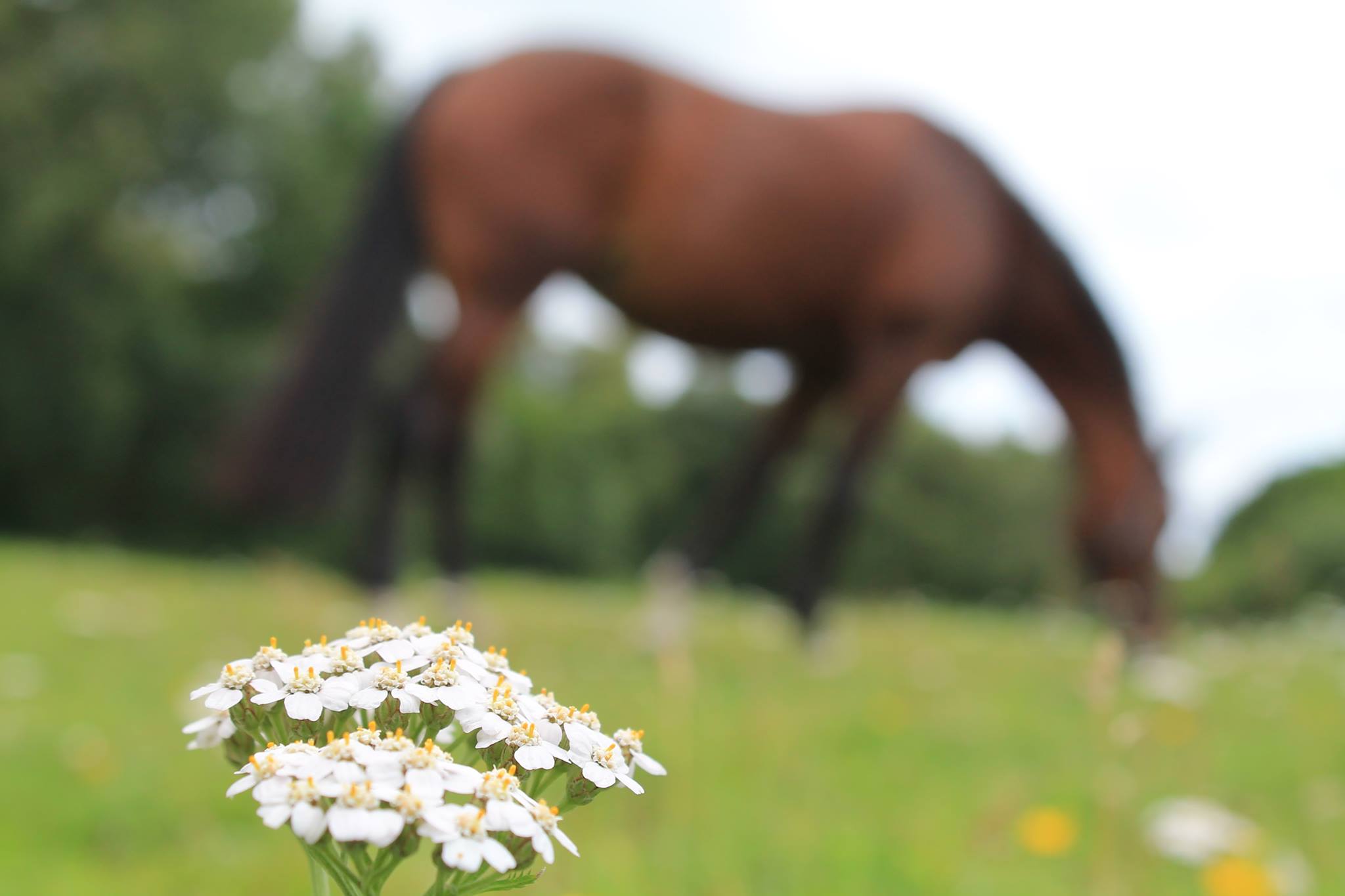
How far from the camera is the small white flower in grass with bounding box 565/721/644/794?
0.63 metres

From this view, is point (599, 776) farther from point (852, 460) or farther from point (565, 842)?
point (852, 460)

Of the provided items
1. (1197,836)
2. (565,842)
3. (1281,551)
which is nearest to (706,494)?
(1281,551)

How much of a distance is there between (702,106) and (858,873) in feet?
9.69

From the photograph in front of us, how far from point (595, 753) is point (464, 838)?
113 millimetres

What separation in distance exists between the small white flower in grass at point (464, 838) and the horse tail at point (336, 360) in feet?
11.0

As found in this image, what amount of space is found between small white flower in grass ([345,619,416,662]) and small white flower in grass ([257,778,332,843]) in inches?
4.5

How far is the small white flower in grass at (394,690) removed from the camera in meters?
0.62

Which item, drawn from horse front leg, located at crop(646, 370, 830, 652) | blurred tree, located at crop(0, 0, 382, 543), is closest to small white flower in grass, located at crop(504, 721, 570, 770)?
horse front leg, located at crop(646, 370, 830, 652)

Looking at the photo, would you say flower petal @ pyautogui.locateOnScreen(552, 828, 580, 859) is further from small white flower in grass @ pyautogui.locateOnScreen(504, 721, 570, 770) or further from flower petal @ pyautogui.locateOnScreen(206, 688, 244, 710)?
flower petal @ pyautogui.locateOnScreen(206, 688, 244, 710)

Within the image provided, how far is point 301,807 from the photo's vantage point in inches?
21.2

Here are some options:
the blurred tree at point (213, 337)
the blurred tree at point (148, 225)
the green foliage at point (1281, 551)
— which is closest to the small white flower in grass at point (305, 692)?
the green foliage at point (1281, 551)

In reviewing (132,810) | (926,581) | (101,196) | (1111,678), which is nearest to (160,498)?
(101,196)

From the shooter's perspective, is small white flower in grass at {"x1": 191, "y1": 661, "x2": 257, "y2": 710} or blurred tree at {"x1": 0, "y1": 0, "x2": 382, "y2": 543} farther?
blurred tree at {"x1": 0, "y1": 0, "x2": 382, "y2": 543}

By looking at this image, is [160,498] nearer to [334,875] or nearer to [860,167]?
[860,167]
